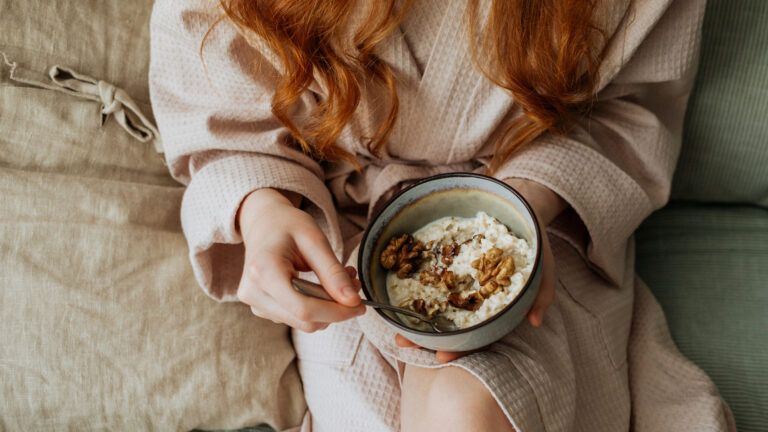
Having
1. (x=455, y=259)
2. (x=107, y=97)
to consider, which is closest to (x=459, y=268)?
(x=455, y=259)

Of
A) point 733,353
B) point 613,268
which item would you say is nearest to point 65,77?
point 613,268

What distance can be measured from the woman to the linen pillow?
67 mm

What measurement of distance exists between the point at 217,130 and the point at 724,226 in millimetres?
901

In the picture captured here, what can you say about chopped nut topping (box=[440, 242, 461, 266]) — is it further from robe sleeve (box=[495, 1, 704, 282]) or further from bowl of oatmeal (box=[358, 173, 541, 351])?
robe sleeve (box=[495, 1, 704, 282])

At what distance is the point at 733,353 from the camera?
1.06m

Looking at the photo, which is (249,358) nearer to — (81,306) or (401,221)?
(81,306)

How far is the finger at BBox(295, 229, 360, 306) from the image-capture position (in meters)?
0.65

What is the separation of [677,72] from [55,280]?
3.03 ft

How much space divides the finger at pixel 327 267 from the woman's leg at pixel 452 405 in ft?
0.60

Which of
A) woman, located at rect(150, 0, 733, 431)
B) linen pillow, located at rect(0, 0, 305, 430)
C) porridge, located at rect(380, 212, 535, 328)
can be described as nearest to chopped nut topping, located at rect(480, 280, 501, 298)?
porridge, located at rect(380, 212, 535, 328)

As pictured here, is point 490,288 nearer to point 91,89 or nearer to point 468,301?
point 468,301

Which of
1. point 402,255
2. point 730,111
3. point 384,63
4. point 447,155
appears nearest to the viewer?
point 402,255

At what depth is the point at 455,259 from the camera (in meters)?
0.73

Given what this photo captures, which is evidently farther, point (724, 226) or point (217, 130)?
point (724, 226)
